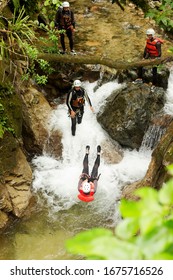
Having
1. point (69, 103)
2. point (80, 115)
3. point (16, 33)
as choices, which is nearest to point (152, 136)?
point (80, 115)

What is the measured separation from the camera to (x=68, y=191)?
27.0 feet

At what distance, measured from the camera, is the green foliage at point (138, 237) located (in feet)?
2.63

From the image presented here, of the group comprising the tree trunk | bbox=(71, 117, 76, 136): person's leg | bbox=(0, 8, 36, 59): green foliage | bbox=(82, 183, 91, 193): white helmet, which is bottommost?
bbox=(82, 183, 91, 193): white helmet

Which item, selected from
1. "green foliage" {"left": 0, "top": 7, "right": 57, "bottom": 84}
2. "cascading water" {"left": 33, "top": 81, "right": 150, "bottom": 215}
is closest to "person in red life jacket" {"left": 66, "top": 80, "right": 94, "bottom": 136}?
"cascading water" {"left": 33, "top": 81, "right": 150, "bottom": 215}

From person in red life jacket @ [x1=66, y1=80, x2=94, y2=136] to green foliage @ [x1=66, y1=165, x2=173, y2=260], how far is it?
7568 millimetres

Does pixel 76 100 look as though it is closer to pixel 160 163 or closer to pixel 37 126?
pixel 37 126

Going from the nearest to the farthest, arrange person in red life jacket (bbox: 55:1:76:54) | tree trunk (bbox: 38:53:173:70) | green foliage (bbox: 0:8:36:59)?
green foliage (bbox: 0:8:36:59), tree trunk (bbox: 38:53:173:70), person in red life jacket (bbox: 55:1:76:54)

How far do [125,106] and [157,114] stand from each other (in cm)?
Answer: 95

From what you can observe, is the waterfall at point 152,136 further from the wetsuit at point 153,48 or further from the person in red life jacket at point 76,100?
the person in red life jacket at point 76,100

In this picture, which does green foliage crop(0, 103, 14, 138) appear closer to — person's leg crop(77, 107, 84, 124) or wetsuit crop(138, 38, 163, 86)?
person's leg crop(77, 107, 84, 124)

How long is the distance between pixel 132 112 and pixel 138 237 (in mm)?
8408

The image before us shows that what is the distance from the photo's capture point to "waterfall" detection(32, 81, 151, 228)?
794cm
